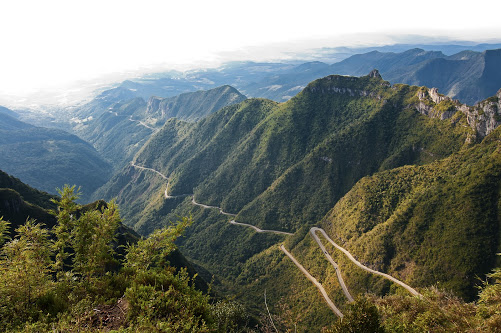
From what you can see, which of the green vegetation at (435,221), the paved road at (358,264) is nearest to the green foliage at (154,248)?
the paved road at (358,264)

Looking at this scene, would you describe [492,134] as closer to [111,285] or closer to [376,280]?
[376,280]

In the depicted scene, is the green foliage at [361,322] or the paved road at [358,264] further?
the paved road at [358,264]

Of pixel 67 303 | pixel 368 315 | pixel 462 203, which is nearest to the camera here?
pixel 67 303

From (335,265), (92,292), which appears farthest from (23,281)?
(335,265)

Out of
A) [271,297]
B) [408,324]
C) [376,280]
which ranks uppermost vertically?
[408,324]

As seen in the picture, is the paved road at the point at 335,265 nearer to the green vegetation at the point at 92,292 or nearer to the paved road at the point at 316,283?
the paved road at the point at 316,283

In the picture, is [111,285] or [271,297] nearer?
[111,285]

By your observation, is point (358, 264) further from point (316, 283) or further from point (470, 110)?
point (470, 110)

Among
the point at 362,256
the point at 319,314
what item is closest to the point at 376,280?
the point at 362,256
